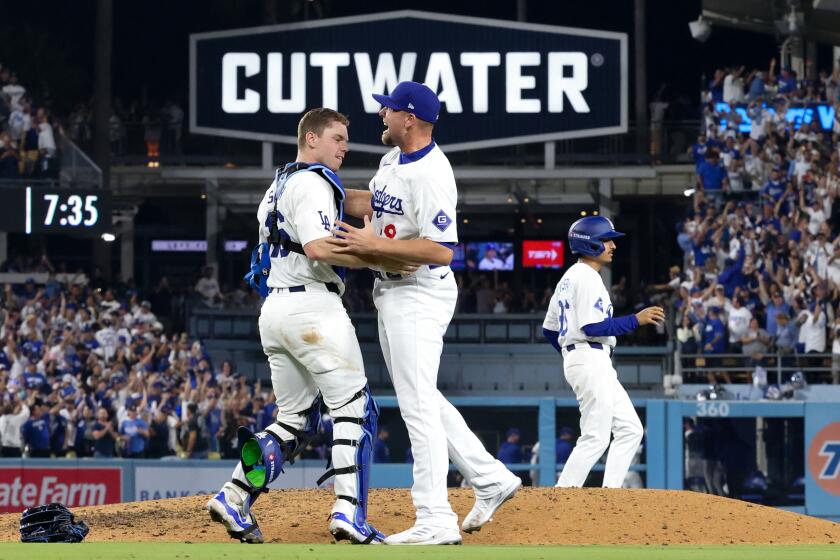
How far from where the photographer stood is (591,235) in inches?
386

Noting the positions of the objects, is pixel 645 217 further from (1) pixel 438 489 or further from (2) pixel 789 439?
(1) pixel 438 489

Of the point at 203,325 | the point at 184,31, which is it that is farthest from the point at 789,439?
the point at 184,31

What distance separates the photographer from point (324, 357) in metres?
6.86

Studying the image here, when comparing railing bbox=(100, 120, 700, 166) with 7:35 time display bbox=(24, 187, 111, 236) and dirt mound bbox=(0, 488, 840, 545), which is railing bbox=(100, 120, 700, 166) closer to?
7:35 time display bbox=(24, 187, 111, 236)

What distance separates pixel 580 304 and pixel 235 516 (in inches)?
141

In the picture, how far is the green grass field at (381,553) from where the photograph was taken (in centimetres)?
539

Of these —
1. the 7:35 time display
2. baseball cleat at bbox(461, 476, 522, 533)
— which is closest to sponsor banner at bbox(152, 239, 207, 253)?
the 7:35 time display

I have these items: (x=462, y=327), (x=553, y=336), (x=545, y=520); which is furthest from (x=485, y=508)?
(x=462, y=327)

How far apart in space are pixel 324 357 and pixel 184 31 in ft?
144

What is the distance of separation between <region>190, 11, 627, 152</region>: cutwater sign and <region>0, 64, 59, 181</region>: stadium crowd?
423 centimetres

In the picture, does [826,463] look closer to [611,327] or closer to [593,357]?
[593,357]

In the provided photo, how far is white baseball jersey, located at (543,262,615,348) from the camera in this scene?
9719mm

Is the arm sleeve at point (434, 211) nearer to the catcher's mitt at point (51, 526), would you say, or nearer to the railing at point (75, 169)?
the catcher's mitt at point (51, 526)

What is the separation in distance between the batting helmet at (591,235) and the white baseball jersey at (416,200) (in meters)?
2.89
